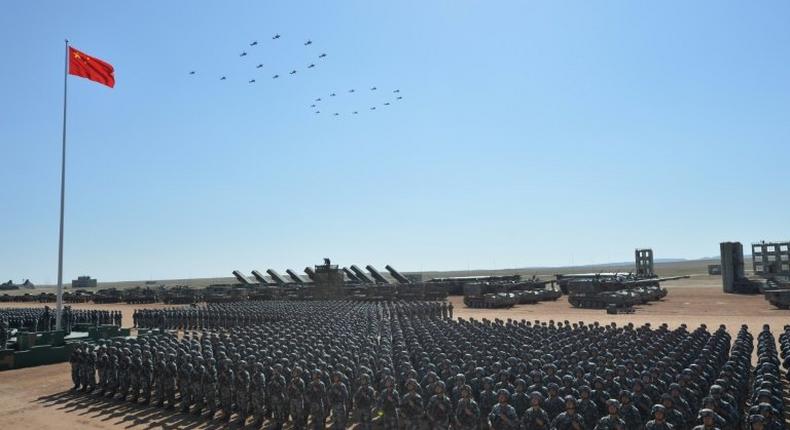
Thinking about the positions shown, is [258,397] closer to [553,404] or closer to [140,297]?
[553,404]

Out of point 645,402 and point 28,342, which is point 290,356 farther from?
point 28,342

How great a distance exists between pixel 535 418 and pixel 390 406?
227 cm

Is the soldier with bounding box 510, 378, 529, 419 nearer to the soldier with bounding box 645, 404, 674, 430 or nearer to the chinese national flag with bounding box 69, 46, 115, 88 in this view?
the soldier with bounding box 645, 404, 674, 430

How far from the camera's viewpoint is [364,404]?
30.5ft

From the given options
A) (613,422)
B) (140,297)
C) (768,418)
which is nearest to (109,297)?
(140,297)

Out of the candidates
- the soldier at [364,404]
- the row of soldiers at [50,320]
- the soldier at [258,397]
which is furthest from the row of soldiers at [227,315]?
the soldier at [364,404]

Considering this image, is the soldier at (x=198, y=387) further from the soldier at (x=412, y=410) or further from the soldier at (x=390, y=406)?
the soldier at (x=412, y=410)

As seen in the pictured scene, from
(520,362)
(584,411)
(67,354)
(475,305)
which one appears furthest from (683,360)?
(475,305)

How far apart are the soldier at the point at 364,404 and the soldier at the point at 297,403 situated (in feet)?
4.33

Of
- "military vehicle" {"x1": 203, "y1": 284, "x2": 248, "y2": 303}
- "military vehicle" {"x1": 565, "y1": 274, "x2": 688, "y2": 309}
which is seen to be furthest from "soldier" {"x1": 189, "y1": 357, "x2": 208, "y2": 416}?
"military vehicle" {"x1": 203, "y1": 284, "x2": 248, "y2": 303}

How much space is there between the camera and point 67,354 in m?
19.7

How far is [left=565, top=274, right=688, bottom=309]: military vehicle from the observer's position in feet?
116

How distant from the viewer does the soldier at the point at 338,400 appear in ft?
30.9

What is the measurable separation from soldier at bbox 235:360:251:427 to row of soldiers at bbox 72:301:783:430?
0.03m
